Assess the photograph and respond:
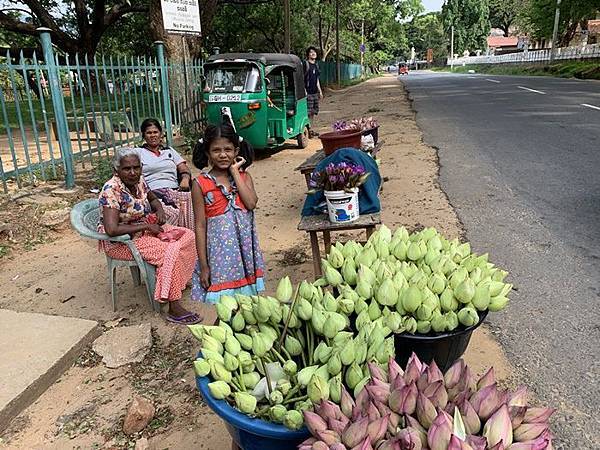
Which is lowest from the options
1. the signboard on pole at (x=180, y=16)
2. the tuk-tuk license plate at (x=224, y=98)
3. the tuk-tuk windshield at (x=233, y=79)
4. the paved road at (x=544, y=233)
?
the paved road at (x=544, y=233)

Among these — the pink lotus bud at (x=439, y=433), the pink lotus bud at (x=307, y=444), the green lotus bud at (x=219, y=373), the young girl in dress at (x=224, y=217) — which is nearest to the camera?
the pink lotus bud at (x=439, y=433)

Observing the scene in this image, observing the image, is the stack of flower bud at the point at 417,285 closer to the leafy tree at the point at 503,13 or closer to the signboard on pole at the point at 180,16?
the signboard on pole at the point at 180,16

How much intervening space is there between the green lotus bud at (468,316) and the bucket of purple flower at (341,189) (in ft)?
5.05

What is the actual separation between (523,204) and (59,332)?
188 inches

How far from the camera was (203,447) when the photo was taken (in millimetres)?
2324

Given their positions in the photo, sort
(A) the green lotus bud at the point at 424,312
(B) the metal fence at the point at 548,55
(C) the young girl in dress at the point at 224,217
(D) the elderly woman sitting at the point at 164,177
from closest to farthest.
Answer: (A) the green lotus bud at the point at 424,312
(C) the young girl in dress at the point at 224,217
(D) the elderly woman sitting at the point at 164,177
(B) the metal fence at the point at 548,55

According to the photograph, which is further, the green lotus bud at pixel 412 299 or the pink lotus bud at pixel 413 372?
the green lotus bud at pixel 412 299

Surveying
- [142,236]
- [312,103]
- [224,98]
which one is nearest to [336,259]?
[142,236]

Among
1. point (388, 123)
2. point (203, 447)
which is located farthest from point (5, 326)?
point (388, 123)

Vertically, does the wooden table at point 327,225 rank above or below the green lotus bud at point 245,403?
below

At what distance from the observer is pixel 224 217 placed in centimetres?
279

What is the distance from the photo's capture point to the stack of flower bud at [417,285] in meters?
1.87

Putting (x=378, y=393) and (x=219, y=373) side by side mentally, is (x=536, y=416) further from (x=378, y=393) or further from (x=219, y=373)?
(x=219, y=373)

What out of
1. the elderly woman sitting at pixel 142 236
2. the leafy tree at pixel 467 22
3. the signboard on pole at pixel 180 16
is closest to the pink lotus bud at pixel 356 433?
Result: the elderly woman sitting at pixel 142 236
